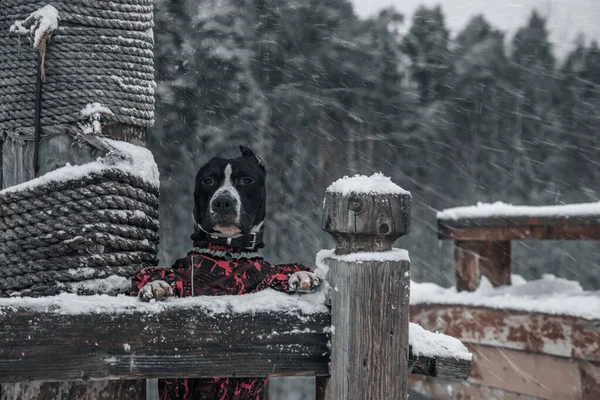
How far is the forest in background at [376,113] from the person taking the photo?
806cm

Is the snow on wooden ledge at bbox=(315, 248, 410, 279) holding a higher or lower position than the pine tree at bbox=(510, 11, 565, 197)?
lower

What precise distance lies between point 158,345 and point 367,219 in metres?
0.47

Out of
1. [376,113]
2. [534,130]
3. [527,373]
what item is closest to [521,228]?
[527,373]

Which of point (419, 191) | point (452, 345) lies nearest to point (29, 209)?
point (452, 345)

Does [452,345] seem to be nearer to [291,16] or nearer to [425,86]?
[291,16]

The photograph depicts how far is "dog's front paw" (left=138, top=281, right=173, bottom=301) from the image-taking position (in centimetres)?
139

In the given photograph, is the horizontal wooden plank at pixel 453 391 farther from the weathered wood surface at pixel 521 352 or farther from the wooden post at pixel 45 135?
the wooden post at pixel 45 135

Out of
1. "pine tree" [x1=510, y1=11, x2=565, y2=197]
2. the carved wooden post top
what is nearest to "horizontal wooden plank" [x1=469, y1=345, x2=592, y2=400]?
the carved wooden post top

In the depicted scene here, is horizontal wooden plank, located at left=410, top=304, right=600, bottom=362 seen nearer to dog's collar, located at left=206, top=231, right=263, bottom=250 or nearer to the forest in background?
dog's collar, located at left=206, top=231, right=263, bottom=250

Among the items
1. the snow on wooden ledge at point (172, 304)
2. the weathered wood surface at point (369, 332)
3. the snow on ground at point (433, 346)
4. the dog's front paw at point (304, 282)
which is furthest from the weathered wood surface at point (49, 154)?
the snow on ground at point (433, 346)

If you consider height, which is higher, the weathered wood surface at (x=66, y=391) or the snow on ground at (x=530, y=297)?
the weathered wood surface at (x=66, y=391)

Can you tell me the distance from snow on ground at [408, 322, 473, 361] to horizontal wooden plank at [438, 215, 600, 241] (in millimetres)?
2201

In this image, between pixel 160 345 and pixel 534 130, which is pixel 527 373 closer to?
pixel 160 345

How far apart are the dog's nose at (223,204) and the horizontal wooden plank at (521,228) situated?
2.23 m
